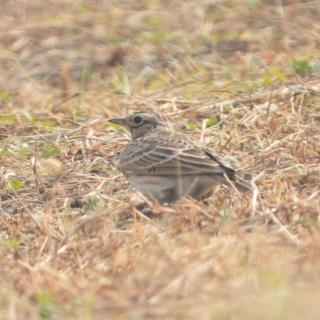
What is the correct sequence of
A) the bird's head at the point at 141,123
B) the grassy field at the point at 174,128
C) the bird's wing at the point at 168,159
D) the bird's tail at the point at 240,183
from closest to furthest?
the grassy field at the point at 174,128 < the bird's tail at the point at 240,183 < the bird's wing at the point at 168,159 < the bird's head at the point at 141,123

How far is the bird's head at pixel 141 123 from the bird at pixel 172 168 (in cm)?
10

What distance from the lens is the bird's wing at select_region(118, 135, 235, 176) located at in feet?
25.8

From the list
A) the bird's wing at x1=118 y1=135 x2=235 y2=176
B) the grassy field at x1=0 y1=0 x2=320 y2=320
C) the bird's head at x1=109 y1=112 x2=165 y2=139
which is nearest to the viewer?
the grassy field at x1=0 y1=0 x2=320 y2=320

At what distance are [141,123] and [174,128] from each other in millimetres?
875

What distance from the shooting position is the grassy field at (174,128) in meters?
5.86

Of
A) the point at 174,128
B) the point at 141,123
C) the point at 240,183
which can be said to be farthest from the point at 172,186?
the point at 174,128

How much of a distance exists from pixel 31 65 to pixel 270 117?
418 cm

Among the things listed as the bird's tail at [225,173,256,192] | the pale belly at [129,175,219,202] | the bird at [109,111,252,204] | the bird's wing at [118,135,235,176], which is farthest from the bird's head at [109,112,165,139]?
the bird's tail at [225,173,256,192]

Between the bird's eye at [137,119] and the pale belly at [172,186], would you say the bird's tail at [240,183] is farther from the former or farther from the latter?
the bird's eye at [137,119]

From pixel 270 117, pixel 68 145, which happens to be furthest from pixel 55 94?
pixel 270 117

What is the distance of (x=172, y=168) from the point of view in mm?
8094

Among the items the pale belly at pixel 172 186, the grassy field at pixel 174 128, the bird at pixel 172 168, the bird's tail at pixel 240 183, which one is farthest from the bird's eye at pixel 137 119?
the bird's tail at pixel 240 183

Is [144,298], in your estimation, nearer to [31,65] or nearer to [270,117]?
[270,117]

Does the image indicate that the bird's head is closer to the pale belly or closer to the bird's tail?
the pale belly
